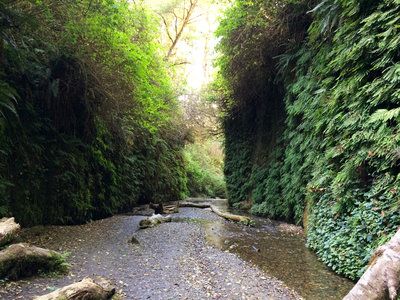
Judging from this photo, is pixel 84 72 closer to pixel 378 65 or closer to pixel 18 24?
pixel 18 24

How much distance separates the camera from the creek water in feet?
15.4

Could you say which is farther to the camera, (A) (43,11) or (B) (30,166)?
(B) (30,166)

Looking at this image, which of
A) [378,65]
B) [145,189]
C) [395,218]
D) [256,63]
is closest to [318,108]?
[378,65]

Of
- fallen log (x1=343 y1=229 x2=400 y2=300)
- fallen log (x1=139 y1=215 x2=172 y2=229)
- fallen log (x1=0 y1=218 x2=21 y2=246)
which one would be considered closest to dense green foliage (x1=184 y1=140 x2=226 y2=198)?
fallen log (x1=139 y1=215 x2=172 y2=229)

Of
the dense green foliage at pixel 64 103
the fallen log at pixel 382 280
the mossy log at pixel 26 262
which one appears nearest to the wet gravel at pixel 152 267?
the mossy log at pixel 26 262

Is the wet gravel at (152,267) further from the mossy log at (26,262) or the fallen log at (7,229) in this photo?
the fallen log at (7,229)

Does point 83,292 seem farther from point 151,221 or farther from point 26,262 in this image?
point 151,221

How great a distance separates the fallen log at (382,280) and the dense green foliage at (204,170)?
2078 cm

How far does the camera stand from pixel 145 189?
1512cm

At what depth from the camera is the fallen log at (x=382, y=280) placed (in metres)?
2.47

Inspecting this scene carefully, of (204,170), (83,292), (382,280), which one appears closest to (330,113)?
(382,280)

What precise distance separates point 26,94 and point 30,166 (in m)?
1.79

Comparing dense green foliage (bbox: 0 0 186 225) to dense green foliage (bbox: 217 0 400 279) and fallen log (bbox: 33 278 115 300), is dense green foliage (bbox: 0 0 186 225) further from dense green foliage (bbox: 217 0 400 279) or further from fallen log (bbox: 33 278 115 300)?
dense green foliage (bbox: 217 0 400 279)

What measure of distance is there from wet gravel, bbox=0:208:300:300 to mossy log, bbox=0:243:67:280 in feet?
0.59
